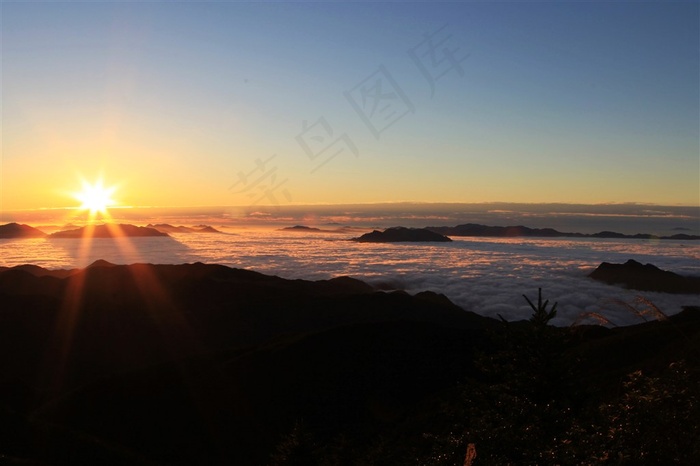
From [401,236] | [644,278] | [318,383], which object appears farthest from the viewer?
[401,236]

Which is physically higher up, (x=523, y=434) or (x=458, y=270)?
(x=523, y=434)

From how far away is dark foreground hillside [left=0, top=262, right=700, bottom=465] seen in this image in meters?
8.40

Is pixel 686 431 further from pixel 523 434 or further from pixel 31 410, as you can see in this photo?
pixel 31 410

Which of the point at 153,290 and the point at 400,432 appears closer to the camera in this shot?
the point at 400,432

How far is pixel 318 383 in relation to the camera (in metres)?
29.0

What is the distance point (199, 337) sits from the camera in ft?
173

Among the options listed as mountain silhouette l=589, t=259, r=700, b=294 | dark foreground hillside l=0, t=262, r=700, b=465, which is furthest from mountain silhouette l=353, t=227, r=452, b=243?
dark foreground hillside l=0, t=262, r=700, b=465

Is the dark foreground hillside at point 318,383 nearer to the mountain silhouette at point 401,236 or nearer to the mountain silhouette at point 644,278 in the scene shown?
the mountain silhouette at point 644,278

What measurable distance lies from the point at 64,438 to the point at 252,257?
100816 millimetres

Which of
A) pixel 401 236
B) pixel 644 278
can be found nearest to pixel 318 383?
pixel 644 278

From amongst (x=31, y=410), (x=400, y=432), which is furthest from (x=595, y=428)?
(x=31, y=410)

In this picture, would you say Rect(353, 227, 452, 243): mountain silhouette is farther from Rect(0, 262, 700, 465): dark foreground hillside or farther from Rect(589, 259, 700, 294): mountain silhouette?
Rect(0, 262, 700, 465): dark foreground hillside

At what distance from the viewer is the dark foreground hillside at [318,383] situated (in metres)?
8.40

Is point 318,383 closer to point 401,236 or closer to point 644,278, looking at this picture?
point 644,278
